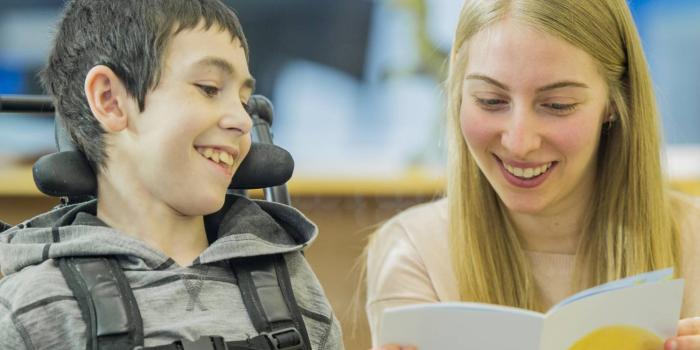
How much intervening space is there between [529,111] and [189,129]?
51cm

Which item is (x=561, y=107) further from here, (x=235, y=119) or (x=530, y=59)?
(x=235, y=119)

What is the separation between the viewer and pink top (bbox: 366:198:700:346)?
153cm

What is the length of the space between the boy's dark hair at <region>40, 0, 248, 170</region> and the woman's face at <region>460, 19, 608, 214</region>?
1.26 feet

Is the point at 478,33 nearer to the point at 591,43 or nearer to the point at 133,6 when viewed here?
the point at 591,43

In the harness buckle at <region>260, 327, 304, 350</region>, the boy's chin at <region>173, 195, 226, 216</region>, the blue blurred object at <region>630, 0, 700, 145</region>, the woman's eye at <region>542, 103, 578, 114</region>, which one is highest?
the blue blurred object at <region>630, 0, 700, 145</region>

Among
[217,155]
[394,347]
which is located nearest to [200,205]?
[217,155]

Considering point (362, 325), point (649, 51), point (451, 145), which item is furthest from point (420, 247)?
point (649, 51)

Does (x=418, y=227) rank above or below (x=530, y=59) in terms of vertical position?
below

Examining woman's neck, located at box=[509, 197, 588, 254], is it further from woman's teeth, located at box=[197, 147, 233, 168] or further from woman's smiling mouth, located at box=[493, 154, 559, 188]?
woman's teeth, located at box=[197, 147, 233, 168]

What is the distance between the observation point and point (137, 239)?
1121 mm

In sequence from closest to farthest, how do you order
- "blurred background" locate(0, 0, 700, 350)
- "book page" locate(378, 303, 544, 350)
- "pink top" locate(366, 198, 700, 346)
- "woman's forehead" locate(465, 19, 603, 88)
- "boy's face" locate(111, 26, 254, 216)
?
"book page" locate(378, 303, 544, 350) < "boy's face" locate(111, 26, 254, 216) < "woman's forehead" locate(465, 19, 603, 88) < "pink top" locate(366, 198, 700, 346) < "blurred background" locate(0, 0, 700, 350)

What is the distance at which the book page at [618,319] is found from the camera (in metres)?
1.01

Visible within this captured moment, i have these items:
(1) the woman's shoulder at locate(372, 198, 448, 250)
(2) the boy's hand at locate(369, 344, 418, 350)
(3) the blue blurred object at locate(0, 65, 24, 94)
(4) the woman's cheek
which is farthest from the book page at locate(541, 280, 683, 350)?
(3) the blue blurred object at locate(0, 65, 24, 94)

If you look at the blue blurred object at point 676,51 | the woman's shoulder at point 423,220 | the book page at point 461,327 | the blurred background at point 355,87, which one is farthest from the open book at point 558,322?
the blue blurred object at point 676,51
